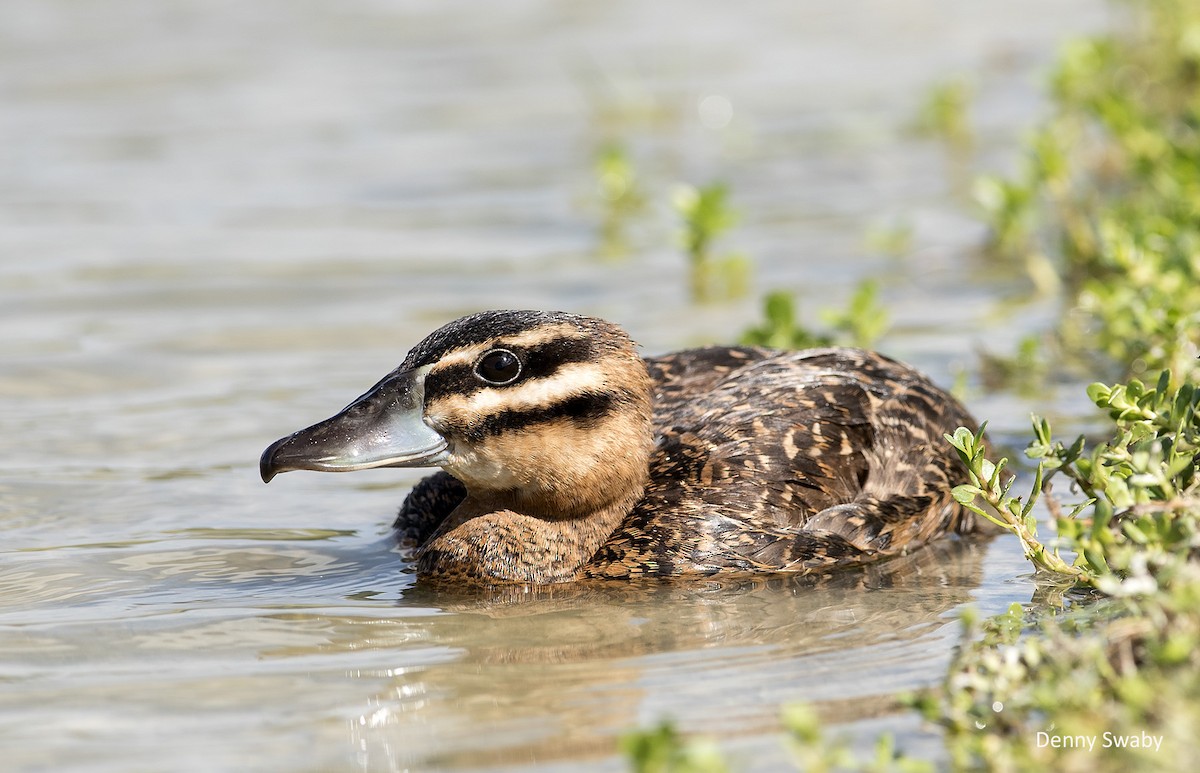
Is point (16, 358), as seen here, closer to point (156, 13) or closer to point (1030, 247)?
point (1030, 247)

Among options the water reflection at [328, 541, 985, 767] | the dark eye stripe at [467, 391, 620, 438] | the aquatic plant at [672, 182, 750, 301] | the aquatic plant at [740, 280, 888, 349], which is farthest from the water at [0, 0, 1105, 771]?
the aquatic plant at [740, 280, 888, 349]

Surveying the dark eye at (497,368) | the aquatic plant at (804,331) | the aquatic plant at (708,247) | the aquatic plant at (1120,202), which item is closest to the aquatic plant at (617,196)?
the aquatic plant at (708,247)

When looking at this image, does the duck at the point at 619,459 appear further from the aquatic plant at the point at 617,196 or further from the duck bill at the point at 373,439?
the aquatic plant at the point at 617,196

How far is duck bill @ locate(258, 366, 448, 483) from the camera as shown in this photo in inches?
287

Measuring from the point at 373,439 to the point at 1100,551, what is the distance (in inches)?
122

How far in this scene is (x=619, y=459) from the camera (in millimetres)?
7633

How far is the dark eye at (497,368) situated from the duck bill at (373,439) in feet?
0.87

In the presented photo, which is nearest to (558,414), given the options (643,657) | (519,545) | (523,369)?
(523,369)

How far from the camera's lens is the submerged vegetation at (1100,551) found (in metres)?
4.79

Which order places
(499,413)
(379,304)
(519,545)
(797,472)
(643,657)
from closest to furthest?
(643,657) < (499,413) < (519,545) < (797,472) < (379,304)

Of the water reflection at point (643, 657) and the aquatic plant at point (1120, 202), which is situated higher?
the aquatic plant at point (1120, 202)

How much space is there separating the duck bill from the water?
0.59 metres

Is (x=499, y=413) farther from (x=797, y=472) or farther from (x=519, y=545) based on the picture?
(x=797, y=472)

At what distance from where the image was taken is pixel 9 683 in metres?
6.31
